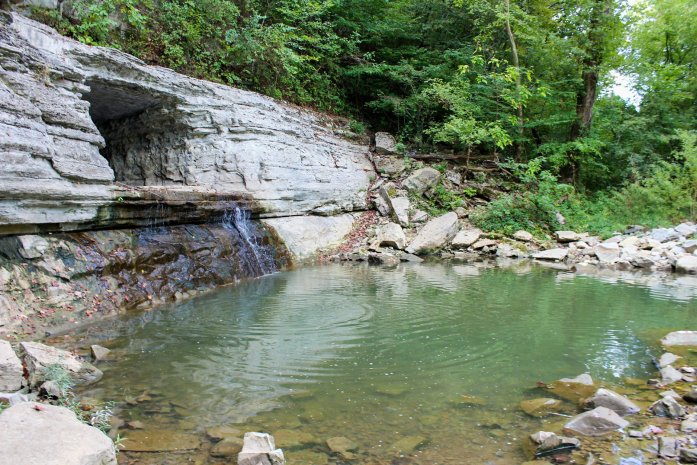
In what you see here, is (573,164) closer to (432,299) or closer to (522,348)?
(432,299)

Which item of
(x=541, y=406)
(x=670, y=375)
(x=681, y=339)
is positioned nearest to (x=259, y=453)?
(x=541, y=406)

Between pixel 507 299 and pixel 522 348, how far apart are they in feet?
8.42

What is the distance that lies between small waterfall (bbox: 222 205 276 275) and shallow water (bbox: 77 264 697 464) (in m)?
1.84

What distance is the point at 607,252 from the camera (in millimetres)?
11828

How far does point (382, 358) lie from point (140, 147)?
948cm

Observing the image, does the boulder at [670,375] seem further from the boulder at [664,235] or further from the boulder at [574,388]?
the boulder at [664,235]

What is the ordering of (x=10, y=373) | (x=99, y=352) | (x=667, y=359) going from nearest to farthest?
(x=10, y=373) → (x=667, y=359) → (x=99, y=352)

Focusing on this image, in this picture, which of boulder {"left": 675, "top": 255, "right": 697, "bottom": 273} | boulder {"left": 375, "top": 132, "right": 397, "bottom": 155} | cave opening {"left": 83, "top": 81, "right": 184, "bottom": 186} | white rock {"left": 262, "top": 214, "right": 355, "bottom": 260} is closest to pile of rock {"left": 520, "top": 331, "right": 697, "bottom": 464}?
boulder {"left": 675, "top": 255, "right": 697, "bottom": 273}

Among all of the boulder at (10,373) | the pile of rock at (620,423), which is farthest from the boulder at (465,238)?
the boulder at (10,373)

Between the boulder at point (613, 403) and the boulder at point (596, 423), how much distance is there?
0.62ft

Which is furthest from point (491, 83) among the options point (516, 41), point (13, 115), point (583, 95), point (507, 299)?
point (13, 115)

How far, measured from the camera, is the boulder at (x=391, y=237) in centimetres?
1272

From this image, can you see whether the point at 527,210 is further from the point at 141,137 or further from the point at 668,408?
the point at 668,408

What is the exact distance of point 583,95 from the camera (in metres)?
17.0
